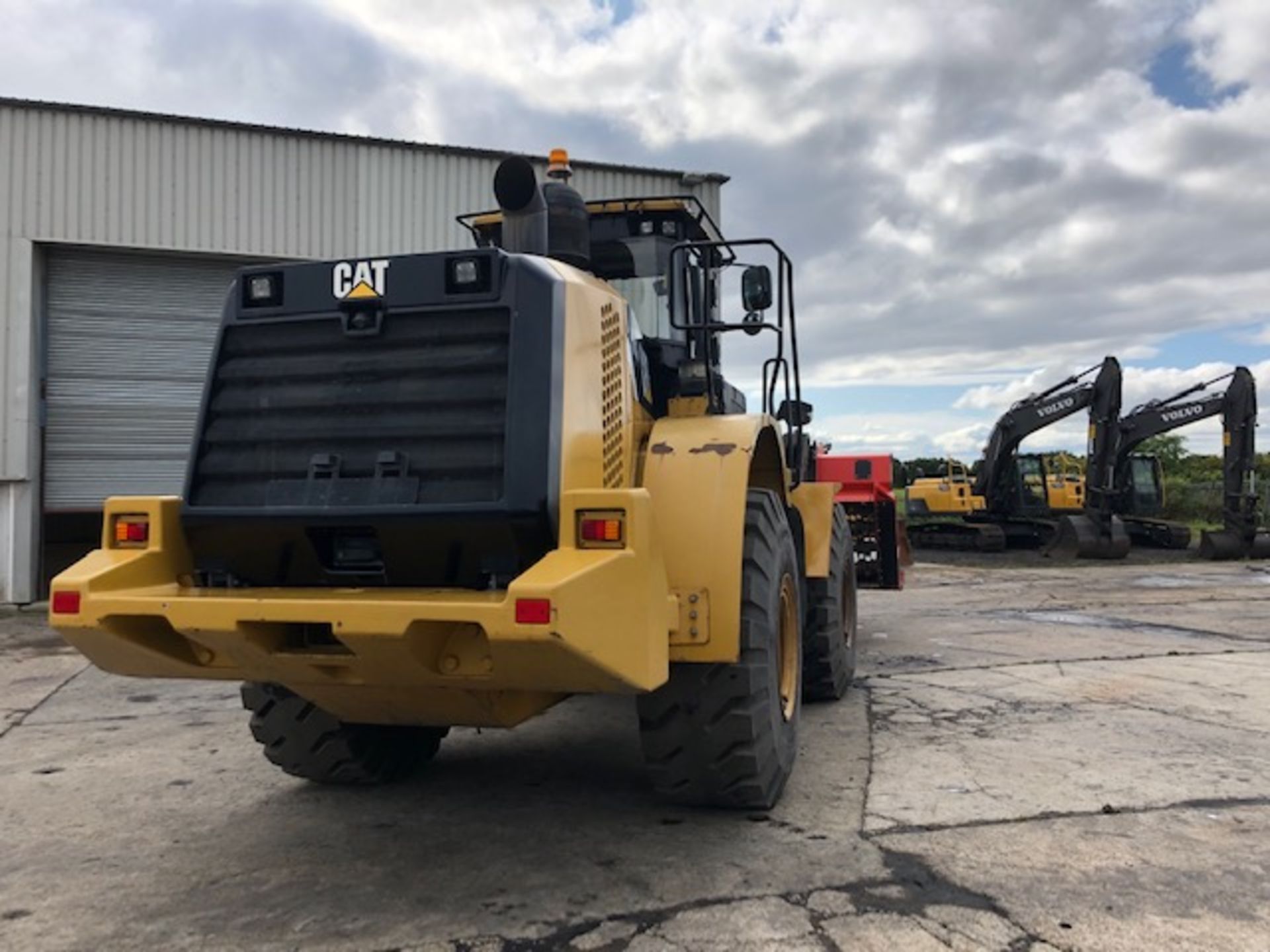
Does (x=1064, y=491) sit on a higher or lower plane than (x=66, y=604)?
higher

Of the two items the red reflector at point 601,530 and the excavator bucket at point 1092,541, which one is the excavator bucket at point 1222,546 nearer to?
the excavator bucket at point 1092,541

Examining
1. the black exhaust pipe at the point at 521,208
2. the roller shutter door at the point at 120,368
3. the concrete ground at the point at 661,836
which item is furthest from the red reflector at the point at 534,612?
the roller shutter door at the point at 120,368

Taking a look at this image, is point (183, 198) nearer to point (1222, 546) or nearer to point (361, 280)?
point (361, 280)

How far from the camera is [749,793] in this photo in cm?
429

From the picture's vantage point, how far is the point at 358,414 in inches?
156

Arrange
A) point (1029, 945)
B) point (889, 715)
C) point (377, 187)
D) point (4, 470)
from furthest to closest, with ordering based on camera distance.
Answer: point (377, 187), point (4, 470), point (889, 715), point (1029, 945)

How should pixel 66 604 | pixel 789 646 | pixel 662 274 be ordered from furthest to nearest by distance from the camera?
pixel 662 274
pixel 789 646
pixel 66 604

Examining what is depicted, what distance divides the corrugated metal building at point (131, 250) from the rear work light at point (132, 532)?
32.3ft

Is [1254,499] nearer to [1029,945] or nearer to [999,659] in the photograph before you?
[999,659]

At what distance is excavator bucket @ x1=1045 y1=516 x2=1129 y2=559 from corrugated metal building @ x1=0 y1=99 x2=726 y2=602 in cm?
1583

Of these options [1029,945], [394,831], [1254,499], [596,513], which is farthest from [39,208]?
[1254,499]

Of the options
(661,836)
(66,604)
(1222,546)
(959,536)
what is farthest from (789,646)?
(959,536)

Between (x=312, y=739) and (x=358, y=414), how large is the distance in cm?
174

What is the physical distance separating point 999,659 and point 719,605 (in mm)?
5616
